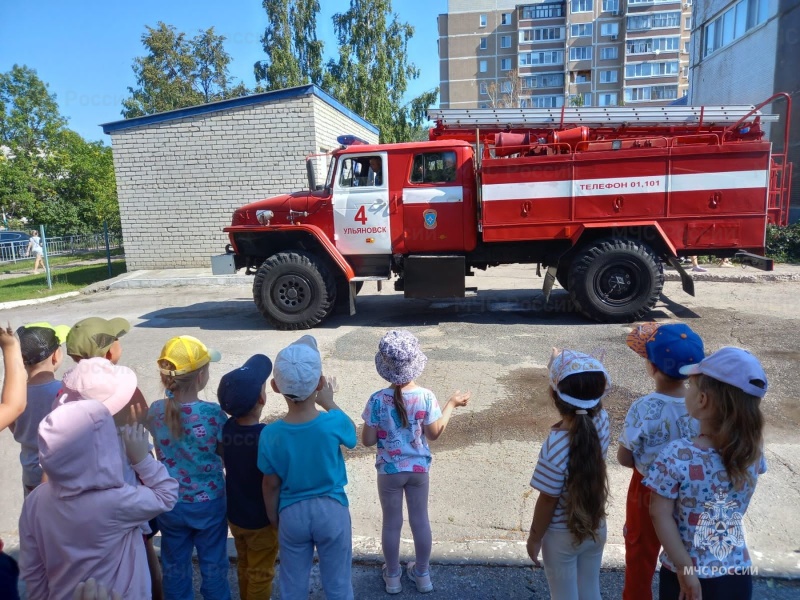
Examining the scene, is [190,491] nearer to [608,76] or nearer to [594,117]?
[594,117]

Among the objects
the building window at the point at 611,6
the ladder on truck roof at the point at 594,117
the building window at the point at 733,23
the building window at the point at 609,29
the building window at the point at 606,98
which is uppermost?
the building window at the point at 611,6

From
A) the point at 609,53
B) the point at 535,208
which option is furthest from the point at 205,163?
the point at 609,53

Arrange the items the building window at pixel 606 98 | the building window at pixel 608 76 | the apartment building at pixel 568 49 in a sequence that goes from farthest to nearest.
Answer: the building window at pixel 606 98
the building window at pixel 608 76
the apartment building at pixel 568 49

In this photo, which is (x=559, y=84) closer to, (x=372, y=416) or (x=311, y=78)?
(x=311, y=78)

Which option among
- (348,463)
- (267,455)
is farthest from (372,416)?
(348,463)

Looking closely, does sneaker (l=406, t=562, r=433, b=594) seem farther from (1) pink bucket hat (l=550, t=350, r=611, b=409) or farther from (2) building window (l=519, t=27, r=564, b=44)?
(2) building window (l=519, t=27, r=564, b=44)

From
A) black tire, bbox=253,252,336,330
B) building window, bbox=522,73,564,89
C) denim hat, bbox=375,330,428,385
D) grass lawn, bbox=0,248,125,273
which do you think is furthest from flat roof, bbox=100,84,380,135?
building window, bbox=522,73,564,89

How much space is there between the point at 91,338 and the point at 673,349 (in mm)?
2700

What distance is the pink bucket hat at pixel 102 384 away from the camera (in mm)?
2066

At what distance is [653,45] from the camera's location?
59812mm

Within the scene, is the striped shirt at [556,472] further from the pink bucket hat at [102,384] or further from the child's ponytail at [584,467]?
the pink bucket hat at [102,384]

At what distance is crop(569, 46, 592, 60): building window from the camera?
62469mm

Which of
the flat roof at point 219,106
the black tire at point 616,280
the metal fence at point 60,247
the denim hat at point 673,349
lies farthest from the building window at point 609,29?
the denim hat at point 673,349

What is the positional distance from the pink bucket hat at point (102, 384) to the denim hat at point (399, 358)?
98cm
